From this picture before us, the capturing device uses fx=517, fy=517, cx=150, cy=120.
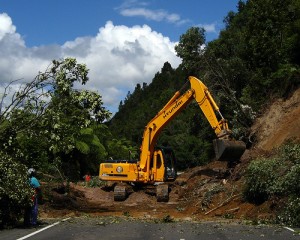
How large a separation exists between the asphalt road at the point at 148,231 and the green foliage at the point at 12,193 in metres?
0.68

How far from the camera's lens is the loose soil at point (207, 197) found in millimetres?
19109

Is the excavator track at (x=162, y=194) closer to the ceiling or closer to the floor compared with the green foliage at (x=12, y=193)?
closer to the floor

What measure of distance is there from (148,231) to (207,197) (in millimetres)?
7782

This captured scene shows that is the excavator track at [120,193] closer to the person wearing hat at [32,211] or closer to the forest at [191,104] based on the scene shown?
the forest at [191,104]

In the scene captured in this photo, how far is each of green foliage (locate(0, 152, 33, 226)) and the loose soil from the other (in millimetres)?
4107

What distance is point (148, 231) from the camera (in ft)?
45.5

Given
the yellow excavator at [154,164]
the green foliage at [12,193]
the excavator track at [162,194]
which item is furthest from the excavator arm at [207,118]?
the green foliage at [12,193]

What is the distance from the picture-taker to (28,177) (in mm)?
15875

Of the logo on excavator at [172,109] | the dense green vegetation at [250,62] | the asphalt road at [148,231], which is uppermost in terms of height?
the dense green vegetation at [250,62]

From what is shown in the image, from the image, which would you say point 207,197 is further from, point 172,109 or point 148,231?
point 148,231

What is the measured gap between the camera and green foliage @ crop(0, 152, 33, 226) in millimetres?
14727

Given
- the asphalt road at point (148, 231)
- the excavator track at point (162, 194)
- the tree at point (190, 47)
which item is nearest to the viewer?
the asphalt road at point (148, 231)

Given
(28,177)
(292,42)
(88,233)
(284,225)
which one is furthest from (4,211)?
(292,42)

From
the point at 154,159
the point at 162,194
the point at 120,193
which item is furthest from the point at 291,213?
the point at 120,193
